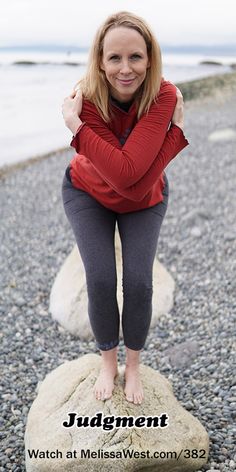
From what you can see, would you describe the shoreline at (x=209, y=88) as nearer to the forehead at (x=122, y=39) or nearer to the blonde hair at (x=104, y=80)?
the blonde hair at (x=104, y=80)

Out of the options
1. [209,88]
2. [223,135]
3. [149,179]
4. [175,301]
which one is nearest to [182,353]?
[175,301]

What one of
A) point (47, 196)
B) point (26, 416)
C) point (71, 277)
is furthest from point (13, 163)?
point (26, 416)

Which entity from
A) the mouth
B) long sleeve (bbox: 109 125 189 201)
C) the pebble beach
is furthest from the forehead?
the pebble beach

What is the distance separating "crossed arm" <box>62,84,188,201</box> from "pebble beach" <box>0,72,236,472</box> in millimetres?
1908

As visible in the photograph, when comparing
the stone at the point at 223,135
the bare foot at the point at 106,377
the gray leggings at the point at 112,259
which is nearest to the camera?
the gray leggings at the point at 112,259

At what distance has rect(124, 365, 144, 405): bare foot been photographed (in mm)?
3611

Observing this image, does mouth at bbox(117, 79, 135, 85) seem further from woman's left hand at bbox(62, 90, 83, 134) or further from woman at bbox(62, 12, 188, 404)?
woman's left hand at bbox(62, 90, 83, 134)

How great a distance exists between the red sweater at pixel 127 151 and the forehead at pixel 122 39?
32cm

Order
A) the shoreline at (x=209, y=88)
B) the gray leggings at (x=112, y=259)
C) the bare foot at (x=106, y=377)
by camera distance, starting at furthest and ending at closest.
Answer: the shoreline at (x=209, y=88) → the bare foot at (x=106, y=377) → the gray leggings at (x=112, y=259)

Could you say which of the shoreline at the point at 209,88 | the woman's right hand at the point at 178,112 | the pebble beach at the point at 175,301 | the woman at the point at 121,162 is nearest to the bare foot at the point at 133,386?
the woman at the point at 121,162

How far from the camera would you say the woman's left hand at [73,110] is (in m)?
3.15

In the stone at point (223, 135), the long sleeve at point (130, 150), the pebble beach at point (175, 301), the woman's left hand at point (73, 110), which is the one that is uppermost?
the woman's left hand at point (73, 110)

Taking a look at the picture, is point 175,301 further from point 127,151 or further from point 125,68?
point 125,68

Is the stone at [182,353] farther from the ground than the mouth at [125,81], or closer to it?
closer to it
